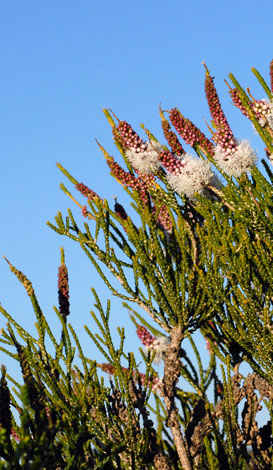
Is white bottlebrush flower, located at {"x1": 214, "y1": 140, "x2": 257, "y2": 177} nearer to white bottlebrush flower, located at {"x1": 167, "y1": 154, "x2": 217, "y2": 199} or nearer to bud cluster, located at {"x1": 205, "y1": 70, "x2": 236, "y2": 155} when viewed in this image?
bud cluster, located at {"x1": 205, "y1": 70, "x2": 236, "y2": 155}

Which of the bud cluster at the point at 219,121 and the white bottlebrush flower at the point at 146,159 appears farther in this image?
the white bottlebrush flower at the point at 146,159

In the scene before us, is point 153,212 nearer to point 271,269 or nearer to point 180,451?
point 271,269

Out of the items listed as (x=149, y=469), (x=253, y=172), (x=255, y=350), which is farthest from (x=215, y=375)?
(x=253, y=172)

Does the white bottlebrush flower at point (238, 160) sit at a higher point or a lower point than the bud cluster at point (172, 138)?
lower

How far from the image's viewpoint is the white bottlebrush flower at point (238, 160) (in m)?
5.46

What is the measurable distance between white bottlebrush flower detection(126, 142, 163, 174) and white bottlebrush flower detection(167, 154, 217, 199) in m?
0.29

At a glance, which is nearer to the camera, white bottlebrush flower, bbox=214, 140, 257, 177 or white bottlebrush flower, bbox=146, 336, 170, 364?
white bottlebrush flower, bbox=214, 140, 257, 177

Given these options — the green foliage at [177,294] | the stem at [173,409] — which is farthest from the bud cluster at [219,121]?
the stem at [173,409]

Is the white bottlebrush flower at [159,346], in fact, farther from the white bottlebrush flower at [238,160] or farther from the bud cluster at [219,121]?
the bud cluster at [219,121]

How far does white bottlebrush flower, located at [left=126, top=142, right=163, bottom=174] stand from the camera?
5969 millimetres

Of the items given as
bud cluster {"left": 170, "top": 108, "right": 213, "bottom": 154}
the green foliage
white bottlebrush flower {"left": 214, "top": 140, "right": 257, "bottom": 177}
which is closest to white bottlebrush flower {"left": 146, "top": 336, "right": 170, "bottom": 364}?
the green foliage

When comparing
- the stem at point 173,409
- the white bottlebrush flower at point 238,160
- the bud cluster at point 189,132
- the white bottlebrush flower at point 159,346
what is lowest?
the stem at point 173,409

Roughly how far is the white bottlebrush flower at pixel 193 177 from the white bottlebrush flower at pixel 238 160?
197 millimetres

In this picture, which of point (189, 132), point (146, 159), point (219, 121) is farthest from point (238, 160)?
point (146, 159)
